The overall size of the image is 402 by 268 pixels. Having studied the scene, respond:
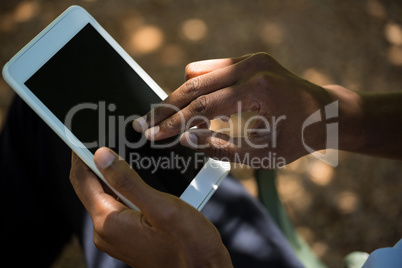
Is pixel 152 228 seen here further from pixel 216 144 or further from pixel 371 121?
Answer: pixel 371 121

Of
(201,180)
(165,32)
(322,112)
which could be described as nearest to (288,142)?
(322,112)

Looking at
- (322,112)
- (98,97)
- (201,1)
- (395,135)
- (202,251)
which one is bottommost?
(395,135)

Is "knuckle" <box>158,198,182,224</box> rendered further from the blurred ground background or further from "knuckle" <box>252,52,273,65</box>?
the blurred ground background

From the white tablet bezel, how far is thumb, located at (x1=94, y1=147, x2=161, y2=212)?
163 mm

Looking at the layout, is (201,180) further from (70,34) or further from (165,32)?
(165,32)

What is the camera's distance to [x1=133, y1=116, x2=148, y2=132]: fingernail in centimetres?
95

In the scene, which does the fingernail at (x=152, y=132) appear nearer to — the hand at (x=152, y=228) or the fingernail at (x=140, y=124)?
the fingernail at (x=140, y=124)

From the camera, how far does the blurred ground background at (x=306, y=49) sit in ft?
5.61

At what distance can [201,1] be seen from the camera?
6.63 ft

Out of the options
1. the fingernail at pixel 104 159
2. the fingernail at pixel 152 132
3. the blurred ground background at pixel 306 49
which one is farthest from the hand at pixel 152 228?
the blurred ground background at pixel 306 49

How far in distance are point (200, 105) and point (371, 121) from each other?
0.48m

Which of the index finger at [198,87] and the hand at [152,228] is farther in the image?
the index finger at [198,87]

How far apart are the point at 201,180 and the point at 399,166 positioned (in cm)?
122

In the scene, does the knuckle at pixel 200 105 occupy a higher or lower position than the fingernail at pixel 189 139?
higher
